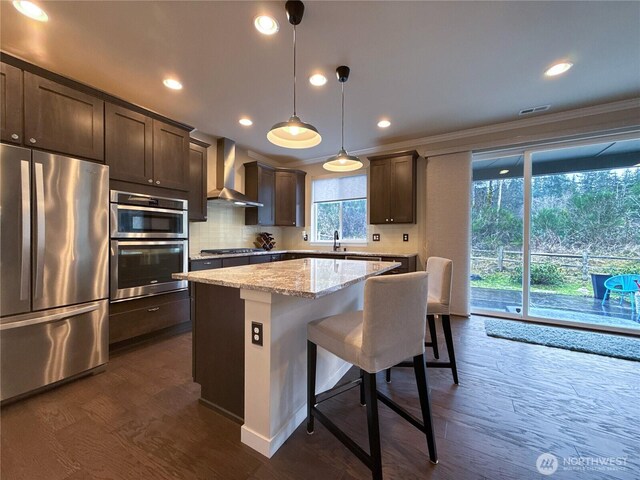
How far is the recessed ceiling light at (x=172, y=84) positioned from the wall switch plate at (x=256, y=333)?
8.57 feet

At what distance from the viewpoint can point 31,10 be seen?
173cm

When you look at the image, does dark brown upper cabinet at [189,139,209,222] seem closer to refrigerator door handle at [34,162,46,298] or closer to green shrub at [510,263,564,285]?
refrigerator door handle at [34,162,46,298]

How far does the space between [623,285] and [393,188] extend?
3150 millimetres

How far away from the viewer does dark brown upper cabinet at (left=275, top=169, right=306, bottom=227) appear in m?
4.94

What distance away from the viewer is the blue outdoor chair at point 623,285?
3.15 m

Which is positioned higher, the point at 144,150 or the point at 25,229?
the point at 144,150

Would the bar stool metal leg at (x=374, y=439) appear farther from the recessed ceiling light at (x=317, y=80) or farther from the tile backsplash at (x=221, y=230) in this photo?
the tile backsplash at (x=221, y=230)

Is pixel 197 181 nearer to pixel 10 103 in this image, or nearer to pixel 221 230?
pixel 221 230

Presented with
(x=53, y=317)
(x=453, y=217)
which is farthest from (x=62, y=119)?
Answer: (x=453, y=217)

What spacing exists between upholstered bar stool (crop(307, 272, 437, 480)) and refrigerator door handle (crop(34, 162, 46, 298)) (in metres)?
2.11

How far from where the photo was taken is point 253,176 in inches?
179

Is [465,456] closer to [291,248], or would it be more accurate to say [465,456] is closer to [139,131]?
[139,131]

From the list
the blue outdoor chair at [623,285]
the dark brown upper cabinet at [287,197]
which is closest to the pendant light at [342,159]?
the dark brown upper cabinet at [287,197]

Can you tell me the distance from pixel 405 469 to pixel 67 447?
1876mm
